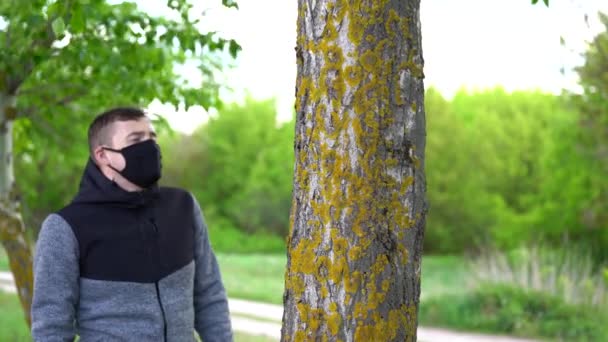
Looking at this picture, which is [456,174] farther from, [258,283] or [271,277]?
[258,283]

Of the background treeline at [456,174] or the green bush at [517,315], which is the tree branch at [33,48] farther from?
the green bush at [517,315]

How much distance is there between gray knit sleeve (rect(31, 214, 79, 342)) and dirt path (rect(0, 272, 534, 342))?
30.4ft

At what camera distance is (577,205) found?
30703mm

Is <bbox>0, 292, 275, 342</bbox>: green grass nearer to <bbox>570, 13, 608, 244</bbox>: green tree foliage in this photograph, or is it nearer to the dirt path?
the dirt path

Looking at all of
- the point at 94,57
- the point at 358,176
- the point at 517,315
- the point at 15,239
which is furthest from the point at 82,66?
the point at 517,315

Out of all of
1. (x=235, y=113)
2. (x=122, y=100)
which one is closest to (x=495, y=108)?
(x=235, y=113)

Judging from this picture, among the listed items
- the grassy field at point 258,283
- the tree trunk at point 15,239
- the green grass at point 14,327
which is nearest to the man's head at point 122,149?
the tree trunk at point 15,239

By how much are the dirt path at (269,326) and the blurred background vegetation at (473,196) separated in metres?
0.57

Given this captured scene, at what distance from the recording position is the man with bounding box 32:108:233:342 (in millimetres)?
3730

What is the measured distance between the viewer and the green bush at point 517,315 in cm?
1418

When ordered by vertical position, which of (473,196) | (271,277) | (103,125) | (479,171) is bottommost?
(271,277)

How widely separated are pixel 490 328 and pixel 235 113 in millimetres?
43706

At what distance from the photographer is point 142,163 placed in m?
4.00

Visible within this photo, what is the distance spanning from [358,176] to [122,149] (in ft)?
4.24
